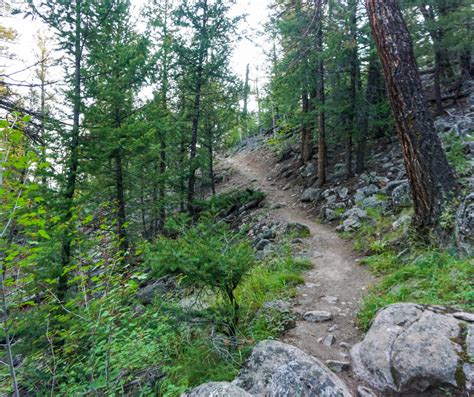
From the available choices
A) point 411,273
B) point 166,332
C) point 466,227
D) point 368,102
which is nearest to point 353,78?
point 368,102

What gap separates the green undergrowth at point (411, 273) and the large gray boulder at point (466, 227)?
17cm

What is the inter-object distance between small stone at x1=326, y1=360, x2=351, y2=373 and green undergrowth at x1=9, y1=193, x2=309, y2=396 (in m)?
0.83

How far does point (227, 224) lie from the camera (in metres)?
4.26

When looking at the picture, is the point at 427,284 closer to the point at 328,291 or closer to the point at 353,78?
the point at 328,291

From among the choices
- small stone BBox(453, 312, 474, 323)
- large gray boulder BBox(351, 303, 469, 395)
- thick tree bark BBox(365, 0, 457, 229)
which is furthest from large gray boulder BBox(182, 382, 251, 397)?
thick tree bark BBox(365, 0, 457, 229)

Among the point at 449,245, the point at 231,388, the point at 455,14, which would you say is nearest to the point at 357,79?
the point at 455,14

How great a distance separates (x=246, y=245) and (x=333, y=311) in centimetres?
168

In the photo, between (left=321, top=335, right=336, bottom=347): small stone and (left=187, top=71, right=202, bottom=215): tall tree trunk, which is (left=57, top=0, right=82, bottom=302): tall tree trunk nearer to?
(left=321, top=335, right=336, bottom=347): small stone

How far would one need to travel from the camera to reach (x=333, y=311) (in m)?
4.32

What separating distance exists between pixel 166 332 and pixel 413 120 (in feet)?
17.0

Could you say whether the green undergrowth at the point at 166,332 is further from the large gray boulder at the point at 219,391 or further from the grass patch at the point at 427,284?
the grass patch at the point at 427,284

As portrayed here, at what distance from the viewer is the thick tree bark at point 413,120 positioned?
5008 mm

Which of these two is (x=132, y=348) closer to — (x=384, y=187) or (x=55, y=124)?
(x=55, y=124)

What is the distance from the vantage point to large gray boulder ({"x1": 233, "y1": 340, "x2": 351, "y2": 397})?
8.77ft
